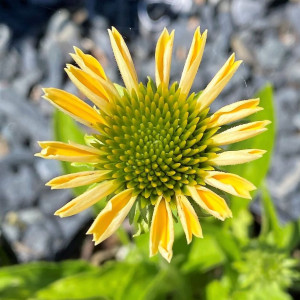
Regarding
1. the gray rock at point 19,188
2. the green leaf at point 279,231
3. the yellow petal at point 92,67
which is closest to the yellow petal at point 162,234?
the yellow petal at point 92,67

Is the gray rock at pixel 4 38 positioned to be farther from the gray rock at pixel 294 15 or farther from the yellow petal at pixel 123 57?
the yellow petal at pixel 123 57

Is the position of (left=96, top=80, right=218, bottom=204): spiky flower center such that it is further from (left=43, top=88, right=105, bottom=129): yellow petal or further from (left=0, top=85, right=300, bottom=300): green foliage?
Answer: (left=0, top=85, right=300, bottom=300): green foliage

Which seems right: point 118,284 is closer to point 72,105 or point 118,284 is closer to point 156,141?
point 156,141

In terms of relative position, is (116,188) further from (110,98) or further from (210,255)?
(210,255)

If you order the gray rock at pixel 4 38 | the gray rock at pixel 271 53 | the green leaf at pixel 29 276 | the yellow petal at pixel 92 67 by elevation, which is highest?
the gray rock at pixel 271 53

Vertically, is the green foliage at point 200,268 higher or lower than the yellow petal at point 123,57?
lower

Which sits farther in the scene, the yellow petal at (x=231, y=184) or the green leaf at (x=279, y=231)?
the green leaf at (x=279, y=231)

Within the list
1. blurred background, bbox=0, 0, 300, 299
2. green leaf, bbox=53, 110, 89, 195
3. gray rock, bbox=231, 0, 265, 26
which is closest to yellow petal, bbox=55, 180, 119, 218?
green leaf, bbox=53, 110, 89, 195

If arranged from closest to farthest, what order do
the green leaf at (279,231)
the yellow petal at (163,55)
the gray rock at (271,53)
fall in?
the yellow petal at (163,55) → the green leaf at (279,231) → the gray rock at (271,53)
